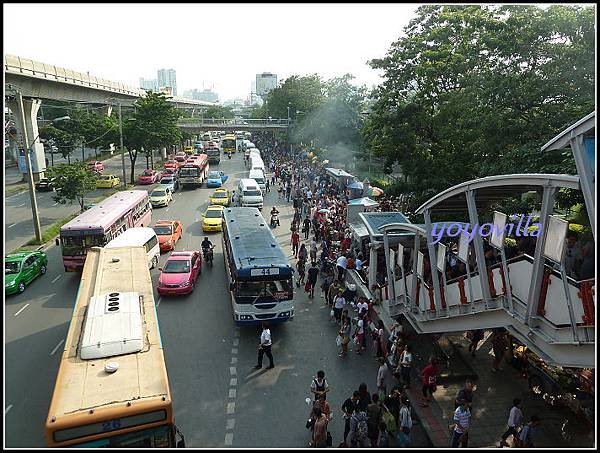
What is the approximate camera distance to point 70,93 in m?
44.0

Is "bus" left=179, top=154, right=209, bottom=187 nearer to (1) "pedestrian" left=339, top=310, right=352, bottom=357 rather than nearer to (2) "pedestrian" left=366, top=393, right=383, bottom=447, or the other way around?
(1) "pedestrian" left=339, top=310, right=352, bottom=357

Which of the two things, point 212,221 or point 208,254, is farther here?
point 212,221

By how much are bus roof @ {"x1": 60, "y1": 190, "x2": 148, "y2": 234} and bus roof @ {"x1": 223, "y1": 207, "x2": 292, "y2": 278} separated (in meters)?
4.98

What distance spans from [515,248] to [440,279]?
72.7 inches

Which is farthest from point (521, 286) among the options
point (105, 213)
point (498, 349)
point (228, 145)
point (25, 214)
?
point (228, 145)

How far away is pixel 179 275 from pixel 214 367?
6025 millimetres

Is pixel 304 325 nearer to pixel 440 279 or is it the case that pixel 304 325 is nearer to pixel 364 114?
pixel 440 279

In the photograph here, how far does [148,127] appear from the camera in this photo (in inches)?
1797

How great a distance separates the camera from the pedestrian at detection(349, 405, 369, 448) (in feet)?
31.6

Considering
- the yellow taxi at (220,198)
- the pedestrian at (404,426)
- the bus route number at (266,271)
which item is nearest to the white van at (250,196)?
the yellow taxi at (220,198)

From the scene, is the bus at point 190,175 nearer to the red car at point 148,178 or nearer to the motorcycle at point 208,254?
the red car at point 148,178

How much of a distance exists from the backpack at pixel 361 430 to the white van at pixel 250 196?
2386 centimetres

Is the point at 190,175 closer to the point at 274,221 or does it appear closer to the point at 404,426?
the point at 274,221

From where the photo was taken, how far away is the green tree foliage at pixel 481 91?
46.1ft
